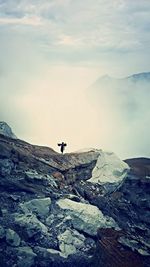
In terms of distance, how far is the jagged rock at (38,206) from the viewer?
2255 centimetres

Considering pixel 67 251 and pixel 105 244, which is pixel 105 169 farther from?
pixel 67 251

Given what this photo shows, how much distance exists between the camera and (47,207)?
23.0 meters

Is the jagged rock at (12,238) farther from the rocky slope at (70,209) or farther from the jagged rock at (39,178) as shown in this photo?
the jagged rock at (39,178)

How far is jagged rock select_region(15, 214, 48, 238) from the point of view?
21328mm

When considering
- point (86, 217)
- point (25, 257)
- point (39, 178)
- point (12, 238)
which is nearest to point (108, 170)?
point (86, 217)

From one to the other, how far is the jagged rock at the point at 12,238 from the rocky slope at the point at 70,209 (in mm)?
64

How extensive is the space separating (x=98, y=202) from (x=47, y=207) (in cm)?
498

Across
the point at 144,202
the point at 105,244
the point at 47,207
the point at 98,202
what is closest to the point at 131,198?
the point at 144,202

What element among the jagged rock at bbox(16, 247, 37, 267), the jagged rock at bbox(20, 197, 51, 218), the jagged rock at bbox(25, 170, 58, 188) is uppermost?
the jagged rock at bbox(25, 170, 58, 188)

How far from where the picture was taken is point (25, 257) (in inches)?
785

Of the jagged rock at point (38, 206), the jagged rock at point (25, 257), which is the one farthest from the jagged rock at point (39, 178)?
the jagged rock at point (25, 257)

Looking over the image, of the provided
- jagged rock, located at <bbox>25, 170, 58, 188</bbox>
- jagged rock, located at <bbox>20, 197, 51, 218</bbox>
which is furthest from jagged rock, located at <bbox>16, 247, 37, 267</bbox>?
jagged rock, located at <bbox>25, 170, 58, 188</bbox>

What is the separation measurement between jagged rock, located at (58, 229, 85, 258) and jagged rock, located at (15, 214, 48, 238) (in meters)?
Answer: 1.36

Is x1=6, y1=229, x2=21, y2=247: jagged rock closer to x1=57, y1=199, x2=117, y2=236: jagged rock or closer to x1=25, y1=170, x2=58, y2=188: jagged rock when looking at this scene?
x1=57, y1=199, x2=117, y2=236: jagged rock
